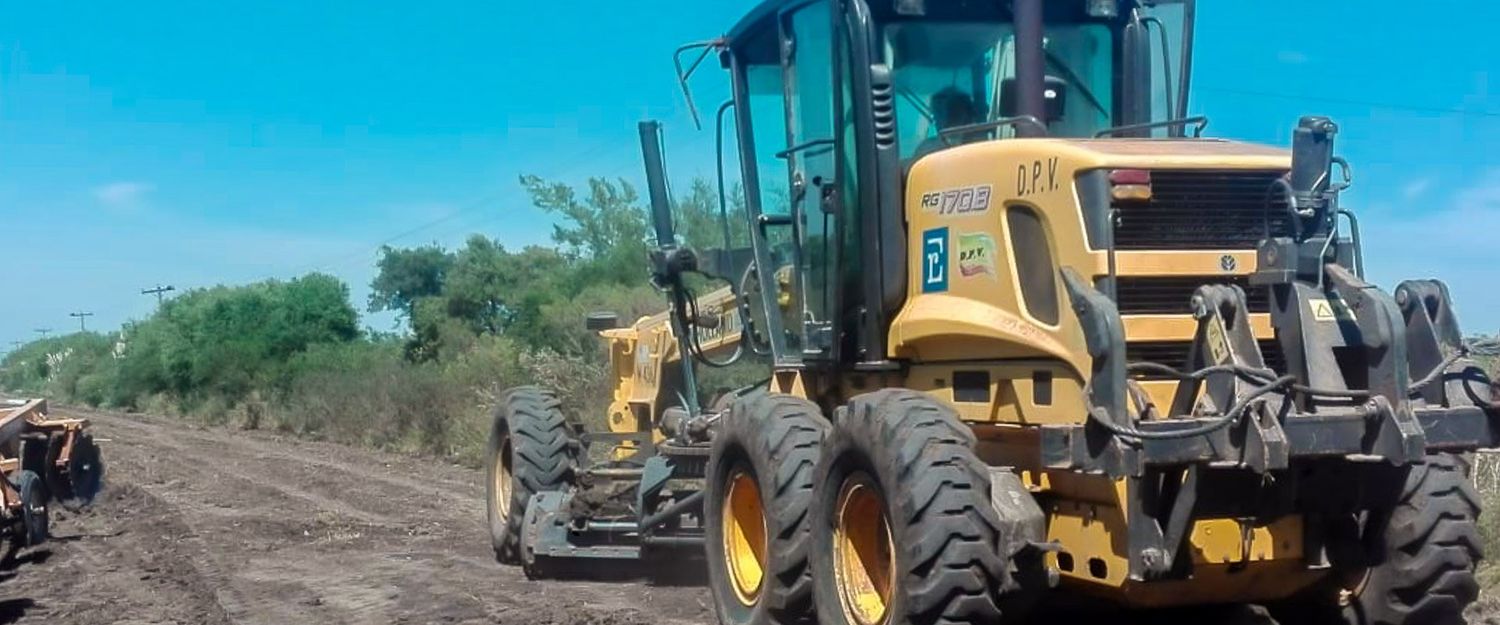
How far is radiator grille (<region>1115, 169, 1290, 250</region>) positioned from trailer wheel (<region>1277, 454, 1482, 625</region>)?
1124mm

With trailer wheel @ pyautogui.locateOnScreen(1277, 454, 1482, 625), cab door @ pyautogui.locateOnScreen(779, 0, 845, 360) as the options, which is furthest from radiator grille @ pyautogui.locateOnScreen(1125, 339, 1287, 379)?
cab door @ pyautogui.locateOnScreen(779, 0, 845, 360)

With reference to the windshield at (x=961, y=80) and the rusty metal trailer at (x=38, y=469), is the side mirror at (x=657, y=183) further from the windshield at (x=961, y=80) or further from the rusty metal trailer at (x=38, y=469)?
the rusty metal trailer at (x=38, y=469)

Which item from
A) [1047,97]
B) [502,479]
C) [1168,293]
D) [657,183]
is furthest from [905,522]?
[502,479]

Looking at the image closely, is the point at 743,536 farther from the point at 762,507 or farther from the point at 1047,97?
the point at 1047,97

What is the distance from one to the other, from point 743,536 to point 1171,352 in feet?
8.55

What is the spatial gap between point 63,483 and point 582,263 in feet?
64.0

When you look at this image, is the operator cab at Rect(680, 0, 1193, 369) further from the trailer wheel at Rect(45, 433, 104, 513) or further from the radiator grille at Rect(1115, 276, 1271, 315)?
the trailer wheel at Rect(45, 433, 104, 513)

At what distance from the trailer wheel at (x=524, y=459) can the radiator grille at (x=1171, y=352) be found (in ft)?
18.2

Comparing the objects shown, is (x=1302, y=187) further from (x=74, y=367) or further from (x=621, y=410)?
(x=74, y=367)

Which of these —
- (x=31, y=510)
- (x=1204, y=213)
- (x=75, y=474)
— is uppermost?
(x=1204, y=213)

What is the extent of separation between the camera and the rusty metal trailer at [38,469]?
12.1 metres

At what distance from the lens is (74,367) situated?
243 feet

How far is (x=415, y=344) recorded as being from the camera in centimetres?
3619

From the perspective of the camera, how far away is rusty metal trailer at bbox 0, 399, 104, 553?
12.1 meters
